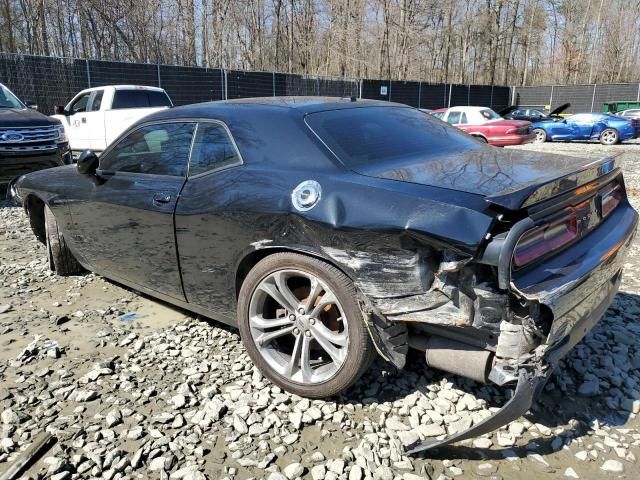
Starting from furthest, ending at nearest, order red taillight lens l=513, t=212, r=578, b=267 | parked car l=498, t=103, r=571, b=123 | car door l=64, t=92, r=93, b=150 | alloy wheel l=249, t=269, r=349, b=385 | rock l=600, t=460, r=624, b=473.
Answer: parked car l=498, t=103, r=571, b=123 → car door l=64, t=92, r=93, b=150 → alloy wheel l=249, t=269, r=349, b=385 → rock l=600, t=460, r=624, b=473 → red taillight lens l=513, t=212, r=578, b=267

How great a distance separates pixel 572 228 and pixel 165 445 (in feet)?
7.23

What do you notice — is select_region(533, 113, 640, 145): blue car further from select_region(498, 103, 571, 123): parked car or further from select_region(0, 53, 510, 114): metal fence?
select_region(0, 53, 510, 114): metal fence

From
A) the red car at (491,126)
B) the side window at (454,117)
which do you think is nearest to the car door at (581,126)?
the red car at (491,126)

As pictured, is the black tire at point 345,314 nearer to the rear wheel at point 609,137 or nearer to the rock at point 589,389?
the rock at point 589,389

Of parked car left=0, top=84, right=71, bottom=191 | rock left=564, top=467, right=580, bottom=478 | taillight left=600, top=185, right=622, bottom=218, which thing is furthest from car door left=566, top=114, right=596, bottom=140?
rock left=564, top=467, right=580, bottom=478

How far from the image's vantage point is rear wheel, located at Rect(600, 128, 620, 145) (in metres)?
19.3

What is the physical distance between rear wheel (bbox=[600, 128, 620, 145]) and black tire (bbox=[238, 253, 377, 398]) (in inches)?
793

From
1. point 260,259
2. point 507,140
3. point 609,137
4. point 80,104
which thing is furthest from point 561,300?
point 609,137

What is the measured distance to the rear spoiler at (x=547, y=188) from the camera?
2.12 m

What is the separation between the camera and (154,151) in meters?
3.58

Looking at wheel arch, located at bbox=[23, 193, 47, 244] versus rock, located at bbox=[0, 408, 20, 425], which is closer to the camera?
rock, located at bbox=[0, 408, 20, 425]

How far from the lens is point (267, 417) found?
8.86 feet

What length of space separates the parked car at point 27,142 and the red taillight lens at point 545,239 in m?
7.22

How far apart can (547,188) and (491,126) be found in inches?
577
